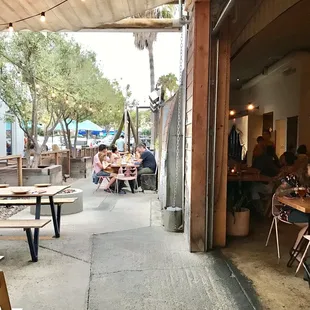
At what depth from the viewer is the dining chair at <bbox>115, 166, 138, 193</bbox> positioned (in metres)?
8.77

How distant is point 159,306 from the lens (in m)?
2.96

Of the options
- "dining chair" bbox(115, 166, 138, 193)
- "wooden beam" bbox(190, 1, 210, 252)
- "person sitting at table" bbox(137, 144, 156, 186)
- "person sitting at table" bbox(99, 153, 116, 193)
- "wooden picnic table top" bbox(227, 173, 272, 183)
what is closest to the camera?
"wooden beam" bbox(190, 1, 210, 252)

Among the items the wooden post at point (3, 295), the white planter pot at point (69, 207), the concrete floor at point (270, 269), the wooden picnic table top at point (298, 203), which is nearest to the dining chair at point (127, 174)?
the white planter pot at point (69, 207)

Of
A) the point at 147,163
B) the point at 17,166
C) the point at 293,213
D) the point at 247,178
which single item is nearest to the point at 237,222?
the point at 247,178

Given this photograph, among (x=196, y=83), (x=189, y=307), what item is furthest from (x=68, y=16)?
(x=189, y=307)

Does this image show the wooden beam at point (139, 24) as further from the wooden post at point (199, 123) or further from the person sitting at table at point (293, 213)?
the person sitting at table at point (293, 213)

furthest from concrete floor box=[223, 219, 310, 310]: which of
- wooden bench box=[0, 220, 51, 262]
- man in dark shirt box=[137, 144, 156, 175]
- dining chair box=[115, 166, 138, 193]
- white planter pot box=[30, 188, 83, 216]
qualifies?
man in dark shirt box=[137, 144, 156, 175]

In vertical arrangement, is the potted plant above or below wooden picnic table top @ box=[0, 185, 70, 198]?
below

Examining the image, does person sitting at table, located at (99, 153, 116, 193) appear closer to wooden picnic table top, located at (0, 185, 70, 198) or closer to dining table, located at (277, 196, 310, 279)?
wooden picnic table top, located at (0, 185, 70, 198)

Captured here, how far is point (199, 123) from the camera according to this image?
4285 millimetres

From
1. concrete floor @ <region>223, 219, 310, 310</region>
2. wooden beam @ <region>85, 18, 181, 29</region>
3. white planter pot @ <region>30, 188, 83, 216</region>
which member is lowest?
concrete floor @ <region>223, 219, 310, 310</region>

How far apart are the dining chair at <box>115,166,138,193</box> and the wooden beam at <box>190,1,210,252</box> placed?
14.9 feet

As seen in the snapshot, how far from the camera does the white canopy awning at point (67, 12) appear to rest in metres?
4.39

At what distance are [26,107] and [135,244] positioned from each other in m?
6.92
